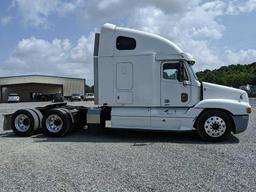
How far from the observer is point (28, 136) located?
12.4 meters

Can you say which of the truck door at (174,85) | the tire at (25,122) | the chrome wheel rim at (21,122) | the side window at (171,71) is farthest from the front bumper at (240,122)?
the chrome wheel rim at (21,122)

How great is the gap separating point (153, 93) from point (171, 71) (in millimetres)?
903

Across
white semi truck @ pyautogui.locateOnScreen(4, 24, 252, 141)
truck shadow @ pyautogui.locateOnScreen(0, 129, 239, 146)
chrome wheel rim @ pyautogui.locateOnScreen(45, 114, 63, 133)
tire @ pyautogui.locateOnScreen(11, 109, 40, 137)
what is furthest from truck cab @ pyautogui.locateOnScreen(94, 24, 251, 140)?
tire @ pyautogui.locateOnScreen(11, 109, 40, 137)

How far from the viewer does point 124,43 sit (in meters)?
11.6

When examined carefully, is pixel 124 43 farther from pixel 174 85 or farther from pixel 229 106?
pixel 229 106

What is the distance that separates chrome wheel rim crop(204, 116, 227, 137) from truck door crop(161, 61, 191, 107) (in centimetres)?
93

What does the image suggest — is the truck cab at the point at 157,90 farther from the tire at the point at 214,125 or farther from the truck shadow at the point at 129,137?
the truck shadow at the point at 129,137

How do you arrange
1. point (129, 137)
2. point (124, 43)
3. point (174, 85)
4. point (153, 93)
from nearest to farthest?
point (174, 85)
point (153, 93)
point (124, 43)
point (129, 137)

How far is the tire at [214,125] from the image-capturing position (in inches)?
421

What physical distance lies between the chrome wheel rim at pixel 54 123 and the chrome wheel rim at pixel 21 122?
2.83 feet

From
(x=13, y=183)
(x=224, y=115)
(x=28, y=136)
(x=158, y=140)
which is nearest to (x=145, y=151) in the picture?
(x=158, y=140)

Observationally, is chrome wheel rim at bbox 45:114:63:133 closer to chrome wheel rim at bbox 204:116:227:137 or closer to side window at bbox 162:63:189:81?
side window at bbox 162:63:189:81

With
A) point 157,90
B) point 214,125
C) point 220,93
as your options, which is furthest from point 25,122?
point 220,93

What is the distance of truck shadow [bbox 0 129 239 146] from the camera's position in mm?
10930
